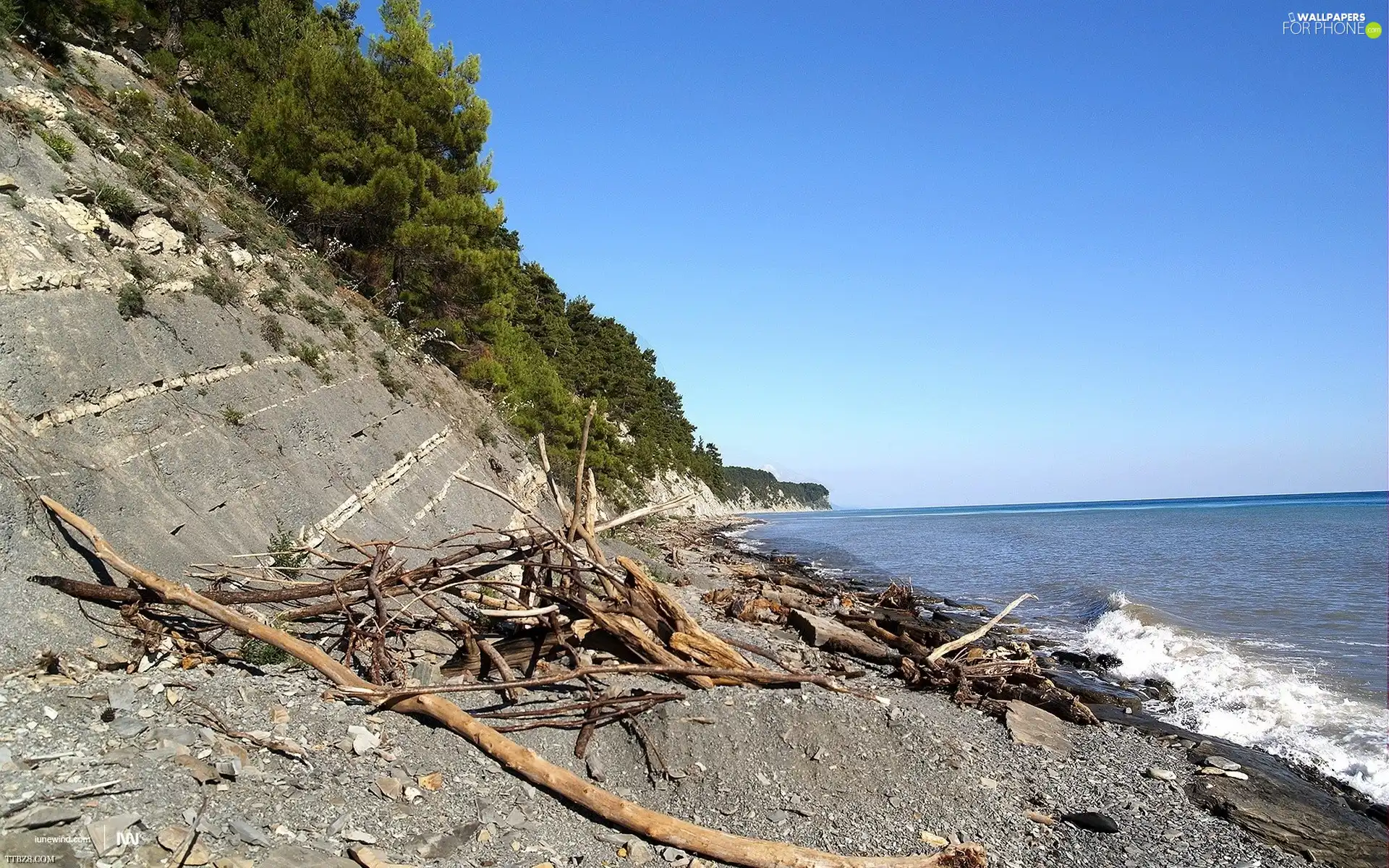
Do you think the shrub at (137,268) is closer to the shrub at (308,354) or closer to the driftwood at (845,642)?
the shrub at (308,354)

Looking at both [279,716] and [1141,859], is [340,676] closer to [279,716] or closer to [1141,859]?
[279,716]

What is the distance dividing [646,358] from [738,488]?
87082 mm

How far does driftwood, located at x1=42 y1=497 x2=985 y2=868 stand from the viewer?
5.07 metres

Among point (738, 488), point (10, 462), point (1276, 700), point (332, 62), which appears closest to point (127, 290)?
point (10, 462)

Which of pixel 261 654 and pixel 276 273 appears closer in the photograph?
pixel 261 654

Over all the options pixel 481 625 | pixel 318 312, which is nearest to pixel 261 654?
pixel 481 625

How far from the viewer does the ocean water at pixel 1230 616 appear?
10.2m

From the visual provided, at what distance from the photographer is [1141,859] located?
6.02 m

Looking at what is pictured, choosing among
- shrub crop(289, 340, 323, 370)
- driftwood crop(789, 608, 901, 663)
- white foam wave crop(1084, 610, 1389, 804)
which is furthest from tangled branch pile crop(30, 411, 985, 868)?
shrub crop(289, 340, 323, 370)

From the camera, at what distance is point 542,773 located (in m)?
5.77

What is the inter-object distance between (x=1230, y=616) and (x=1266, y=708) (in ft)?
29.4

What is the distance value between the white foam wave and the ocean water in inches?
1.2

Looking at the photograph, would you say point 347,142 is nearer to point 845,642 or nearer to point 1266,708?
point 845,642

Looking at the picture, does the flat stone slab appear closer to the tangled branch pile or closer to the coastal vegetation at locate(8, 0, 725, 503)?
the tangled branch pile
